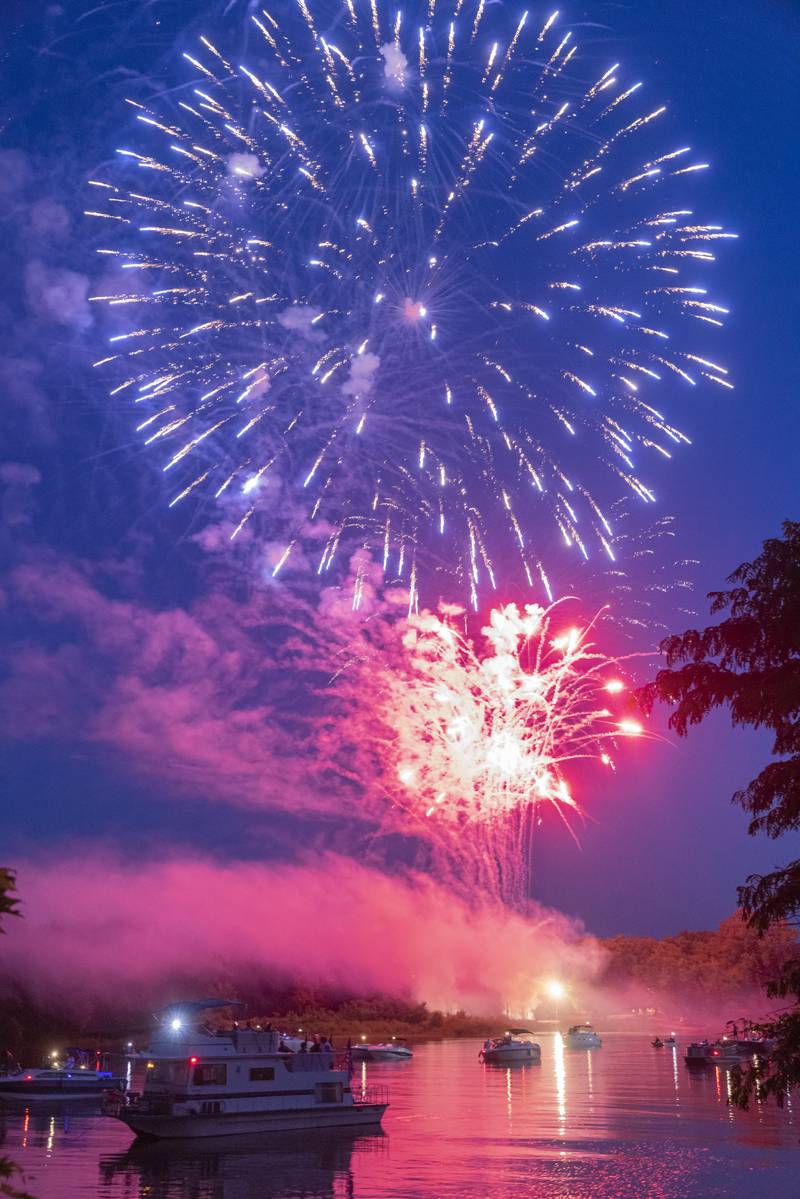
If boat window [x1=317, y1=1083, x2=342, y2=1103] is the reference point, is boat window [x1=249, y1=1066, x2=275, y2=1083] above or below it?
above

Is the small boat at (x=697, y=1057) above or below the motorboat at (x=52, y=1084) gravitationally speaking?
below

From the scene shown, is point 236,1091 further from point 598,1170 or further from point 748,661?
point 748,661

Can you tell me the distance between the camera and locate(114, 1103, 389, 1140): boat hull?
5100cm

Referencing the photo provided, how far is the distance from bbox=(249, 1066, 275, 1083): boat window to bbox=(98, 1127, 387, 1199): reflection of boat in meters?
2.71

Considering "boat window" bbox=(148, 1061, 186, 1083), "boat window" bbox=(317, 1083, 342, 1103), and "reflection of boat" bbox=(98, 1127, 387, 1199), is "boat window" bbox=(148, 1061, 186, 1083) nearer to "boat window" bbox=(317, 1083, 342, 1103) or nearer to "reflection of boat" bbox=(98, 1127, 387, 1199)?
"reflection of boat" bbox=(98, 1127, 387, 1199)

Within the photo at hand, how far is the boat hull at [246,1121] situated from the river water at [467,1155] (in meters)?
0.81

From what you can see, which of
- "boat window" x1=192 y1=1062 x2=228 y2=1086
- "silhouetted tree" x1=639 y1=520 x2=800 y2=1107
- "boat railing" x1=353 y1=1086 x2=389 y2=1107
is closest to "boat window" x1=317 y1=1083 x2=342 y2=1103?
"boat window" x1=192 y1=1062 x2=228 y2=1086

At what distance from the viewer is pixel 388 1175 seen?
41.2 meters

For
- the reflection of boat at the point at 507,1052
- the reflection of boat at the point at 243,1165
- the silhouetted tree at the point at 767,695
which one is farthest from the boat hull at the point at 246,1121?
the reflection of boat at the point at 507,1052

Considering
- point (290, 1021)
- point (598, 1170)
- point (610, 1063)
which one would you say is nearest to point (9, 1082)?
point (598, 1170)

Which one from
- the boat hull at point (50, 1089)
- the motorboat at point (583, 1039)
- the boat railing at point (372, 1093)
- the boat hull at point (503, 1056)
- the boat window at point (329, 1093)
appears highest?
the boat window at point (329, 1093)

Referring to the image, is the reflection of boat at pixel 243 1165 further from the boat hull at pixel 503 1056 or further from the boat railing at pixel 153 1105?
the boat hull at pixel 503 1056

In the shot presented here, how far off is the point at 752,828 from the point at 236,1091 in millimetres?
47598

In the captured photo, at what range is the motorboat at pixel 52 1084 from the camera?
254 feet
